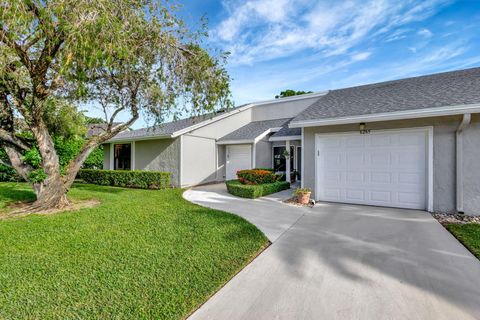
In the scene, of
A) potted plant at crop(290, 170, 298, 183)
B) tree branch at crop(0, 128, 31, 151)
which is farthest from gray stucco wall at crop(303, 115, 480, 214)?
tree branch at crop(0, 128, 31, 151)

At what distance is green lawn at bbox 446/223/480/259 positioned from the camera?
4094 mm

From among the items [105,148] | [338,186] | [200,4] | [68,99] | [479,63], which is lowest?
[338,186]

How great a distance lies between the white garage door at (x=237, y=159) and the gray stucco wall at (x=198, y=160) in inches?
39.9

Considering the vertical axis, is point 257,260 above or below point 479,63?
below

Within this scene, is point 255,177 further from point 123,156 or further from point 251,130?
point 123,156

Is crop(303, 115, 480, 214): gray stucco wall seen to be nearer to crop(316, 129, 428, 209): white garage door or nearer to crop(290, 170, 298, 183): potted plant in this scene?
crop(316, 129, 428, 209): white garage door

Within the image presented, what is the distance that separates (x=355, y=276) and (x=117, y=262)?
3.69m

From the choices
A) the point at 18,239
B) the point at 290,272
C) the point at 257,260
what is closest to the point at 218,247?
the point at 257,260

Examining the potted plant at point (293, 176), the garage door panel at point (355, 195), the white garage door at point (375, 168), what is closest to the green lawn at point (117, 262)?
the white garage door at point (375, 168)

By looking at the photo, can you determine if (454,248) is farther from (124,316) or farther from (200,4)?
(200,4)

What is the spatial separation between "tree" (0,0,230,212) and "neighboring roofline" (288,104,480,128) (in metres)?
3.32

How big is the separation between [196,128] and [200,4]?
21.9 feet

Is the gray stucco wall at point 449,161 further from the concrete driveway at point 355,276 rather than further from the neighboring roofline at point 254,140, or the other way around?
the neighboring roofline at point 254,140

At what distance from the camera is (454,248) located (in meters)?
4.11
